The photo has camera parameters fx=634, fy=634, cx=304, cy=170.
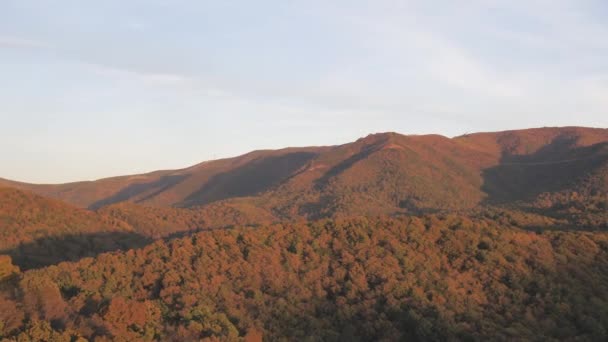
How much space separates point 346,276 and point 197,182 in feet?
486

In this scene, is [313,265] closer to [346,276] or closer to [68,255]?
[346,276]

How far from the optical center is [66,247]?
61562mm

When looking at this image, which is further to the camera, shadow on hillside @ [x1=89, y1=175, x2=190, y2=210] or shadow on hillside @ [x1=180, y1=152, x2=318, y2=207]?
shadow on hillside @ [x1=89, y1=175, x2=190, y2=210]

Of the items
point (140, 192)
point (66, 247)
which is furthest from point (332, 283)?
point (140, 192)

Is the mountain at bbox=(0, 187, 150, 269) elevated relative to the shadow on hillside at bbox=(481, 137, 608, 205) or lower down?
lower down

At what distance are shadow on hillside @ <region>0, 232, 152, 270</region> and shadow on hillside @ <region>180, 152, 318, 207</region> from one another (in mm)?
81542

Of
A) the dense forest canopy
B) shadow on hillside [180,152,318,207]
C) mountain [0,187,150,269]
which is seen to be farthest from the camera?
shadow on hillside [180,152,318,207]

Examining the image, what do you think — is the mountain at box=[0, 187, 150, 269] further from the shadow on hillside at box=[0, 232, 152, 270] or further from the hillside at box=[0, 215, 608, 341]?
the hillside at box=[0, 215, 608, 341]

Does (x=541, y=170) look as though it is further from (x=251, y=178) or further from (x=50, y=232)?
(x=50, y=232)

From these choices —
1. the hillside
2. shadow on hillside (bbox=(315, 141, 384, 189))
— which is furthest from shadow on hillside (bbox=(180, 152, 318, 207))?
the hillside

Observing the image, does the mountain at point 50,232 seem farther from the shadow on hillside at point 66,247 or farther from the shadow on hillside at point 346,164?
the shadow on hillside at point 346,164

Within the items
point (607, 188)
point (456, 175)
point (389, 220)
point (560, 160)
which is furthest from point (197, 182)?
point (389, 220)

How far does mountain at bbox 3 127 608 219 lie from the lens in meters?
110

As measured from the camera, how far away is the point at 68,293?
31.5m
